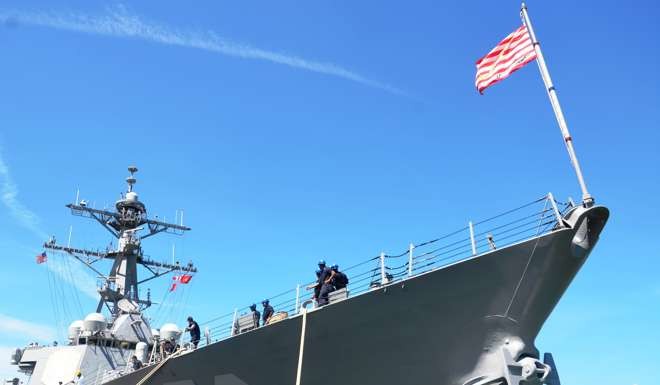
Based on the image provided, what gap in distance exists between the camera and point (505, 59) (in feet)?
27.7

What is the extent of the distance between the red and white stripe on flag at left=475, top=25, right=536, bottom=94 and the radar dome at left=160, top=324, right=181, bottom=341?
10819mm

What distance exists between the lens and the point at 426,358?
326 inches

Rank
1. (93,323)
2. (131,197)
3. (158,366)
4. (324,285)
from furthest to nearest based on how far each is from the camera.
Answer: (131,197) < (93,323) < (158,366) < (324,285)

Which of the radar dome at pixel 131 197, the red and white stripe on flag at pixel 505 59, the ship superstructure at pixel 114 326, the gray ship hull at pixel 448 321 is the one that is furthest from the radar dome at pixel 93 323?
the red and white stripe on flag at pixel 505 59

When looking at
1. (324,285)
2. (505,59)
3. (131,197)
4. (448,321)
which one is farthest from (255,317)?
(131,197)

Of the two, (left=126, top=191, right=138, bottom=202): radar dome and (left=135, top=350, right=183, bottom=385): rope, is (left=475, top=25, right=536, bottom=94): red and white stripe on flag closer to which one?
(left=135, top=350, right=183, bottom=385): rope

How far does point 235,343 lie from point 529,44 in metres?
6.78

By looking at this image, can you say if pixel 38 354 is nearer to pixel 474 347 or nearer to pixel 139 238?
pixel 139 238

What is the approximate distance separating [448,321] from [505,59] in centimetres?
394

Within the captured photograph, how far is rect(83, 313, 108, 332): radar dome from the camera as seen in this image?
592 inches

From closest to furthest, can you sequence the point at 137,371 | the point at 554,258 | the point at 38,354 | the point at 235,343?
the point at 554,258
the point at 235,343
the point at 137,371
the point at 38,354

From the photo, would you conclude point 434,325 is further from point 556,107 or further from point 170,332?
point 170,332

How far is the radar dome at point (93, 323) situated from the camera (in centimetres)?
1503

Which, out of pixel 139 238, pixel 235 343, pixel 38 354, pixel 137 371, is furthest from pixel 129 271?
pixel 235 343
